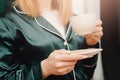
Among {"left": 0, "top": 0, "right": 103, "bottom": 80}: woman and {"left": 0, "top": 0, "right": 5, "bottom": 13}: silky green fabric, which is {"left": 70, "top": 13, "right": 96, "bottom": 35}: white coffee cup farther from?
{"left": 0, "top": 0, "right": 5, "bottom": 13}: silky green fabric

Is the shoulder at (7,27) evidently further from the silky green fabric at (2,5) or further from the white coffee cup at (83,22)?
the white coffee cup at (83,22)

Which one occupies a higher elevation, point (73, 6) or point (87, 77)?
point (73, 6)

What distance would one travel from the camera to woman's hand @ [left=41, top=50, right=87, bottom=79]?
46 cm

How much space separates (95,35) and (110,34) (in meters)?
0.05

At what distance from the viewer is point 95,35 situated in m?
0.56

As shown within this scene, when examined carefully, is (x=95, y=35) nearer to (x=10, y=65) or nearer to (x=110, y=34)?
(x=110, y=34)

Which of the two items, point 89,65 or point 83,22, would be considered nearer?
point 83,22

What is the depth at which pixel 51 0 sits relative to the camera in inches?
22.0

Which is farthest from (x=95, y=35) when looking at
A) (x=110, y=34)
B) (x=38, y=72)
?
(x=38, y=72)

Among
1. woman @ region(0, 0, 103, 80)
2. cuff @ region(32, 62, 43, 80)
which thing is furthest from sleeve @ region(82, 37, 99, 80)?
cuff @ region(32, 62, 43, 80)

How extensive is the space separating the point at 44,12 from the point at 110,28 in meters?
0.18

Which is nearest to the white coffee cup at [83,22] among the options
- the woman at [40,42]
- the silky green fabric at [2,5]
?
the woman at [40,42]

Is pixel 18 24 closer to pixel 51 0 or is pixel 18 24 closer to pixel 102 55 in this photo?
pixel 51 0

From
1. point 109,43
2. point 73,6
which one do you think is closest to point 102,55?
point 109,43
